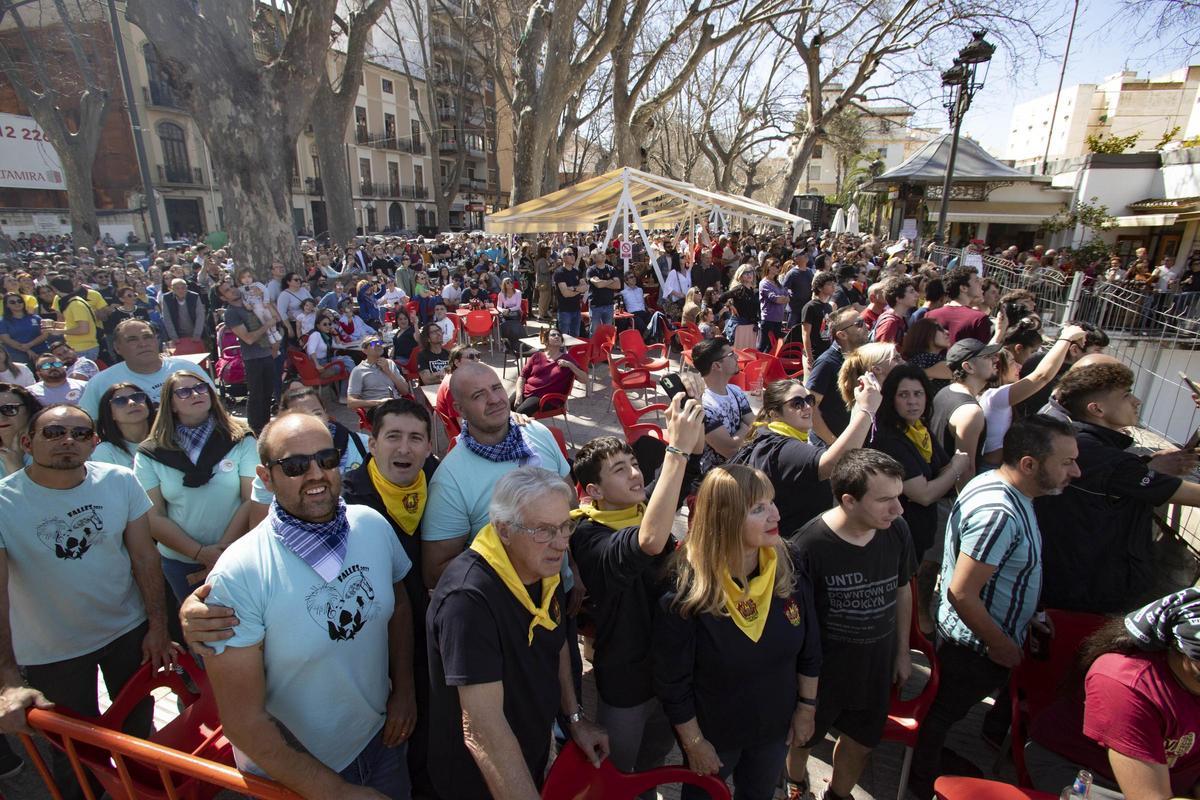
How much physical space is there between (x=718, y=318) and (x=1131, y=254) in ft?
62.5

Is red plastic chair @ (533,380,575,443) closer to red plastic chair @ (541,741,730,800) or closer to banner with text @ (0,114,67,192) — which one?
red plastic chair @ (541,741,730,800)

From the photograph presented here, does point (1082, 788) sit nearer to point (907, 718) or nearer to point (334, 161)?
point (907, 718)

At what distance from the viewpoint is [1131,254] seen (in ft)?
63.8

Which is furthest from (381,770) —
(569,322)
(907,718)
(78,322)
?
(569,322)

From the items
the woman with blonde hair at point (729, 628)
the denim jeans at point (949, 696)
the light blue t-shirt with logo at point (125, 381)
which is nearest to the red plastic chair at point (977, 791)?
the woman with blonde hair at point (729, 628)

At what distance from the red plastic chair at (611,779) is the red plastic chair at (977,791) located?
2.13 feet

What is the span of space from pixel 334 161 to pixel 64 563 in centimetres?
1734

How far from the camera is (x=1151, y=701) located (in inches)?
64.9

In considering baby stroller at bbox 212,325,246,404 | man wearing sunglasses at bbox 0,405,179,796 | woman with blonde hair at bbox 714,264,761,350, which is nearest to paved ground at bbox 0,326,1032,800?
man wearing sunglasses at bbox 0,405,179,796

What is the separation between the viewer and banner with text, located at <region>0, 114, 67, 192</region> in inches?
1135

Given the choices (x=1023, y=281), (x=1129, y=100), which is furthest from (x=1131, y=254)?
(x=1129, y=100)

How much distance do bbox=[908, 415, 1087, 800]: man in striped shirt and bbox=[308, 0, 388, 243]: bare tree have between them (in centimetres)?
1582

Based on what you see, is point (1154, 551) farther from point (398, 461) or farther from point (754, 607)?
point (398, 461)

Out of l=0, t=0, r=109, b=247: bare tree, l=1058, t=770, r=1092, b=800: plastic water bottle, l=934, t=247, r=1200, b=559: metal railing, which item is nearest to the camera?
l=1058, t=770, r=1092, b=800: plastic water bottle
